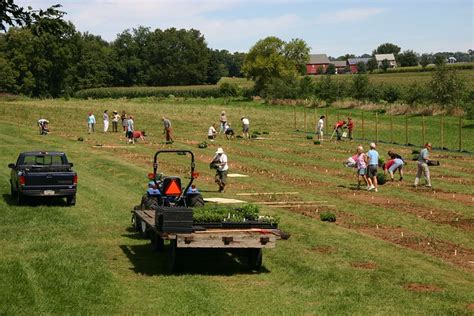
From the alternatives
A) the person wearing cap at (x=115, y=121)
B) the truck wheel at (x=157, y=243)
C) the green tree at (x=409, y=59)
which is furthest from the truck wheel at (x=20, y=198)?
the green tree at (x=409, y=59)

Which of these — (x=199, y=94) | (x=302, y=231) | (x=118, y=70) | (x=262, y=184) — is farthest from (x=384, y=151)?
(x=118, y=70)

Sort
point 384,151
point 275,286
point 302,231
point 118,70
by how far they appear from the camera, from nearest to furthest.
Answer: point 275,286 < point 302,231 < point 384,151 < point 118,70

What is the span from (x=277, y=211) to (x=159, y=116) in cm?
5318

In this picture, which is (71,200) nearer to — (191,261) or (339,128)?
(191,261)

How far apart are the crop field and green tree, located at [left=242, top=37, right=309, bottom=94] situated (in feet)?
268

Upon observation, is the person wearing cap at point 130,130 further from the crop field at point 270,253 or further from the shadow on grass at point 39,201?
the shadow on grass at point 39,201

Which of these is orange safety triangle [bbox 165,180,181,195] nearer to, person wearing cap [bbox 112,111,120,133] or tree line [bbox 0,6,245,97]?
person wearing cap [bbox 112,111,120,133]

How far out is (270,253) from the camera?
17906 mm

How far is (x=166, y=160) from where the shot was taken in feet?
134

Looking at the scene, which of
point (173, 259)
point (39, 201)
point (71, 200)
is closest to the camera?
point (173, 259)

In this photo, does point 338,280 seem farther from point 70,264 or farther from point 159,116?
point 159,116

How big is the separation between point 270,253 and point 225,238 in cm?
320

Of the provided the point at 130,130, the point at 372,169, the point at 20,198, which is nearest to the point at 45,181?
the point at 20,198

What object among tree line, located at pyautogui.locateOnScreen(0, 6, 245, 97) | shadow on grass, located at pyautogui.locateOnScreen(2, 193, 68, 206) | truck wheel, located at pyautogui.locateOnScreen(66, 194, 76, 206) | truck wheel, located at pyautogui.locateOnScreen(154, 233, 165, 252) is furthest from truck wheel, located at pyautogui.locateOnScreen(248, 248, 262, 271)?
tree line, located at pyautogui.locateOnScreen(0, 6, 245, 97)
